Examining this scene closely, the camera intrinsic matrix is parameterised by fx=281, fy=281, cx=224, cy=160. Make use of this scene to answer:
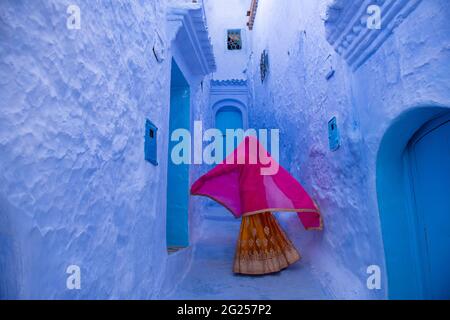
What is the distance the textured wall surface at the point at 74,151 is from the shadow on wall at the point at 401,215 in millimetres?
1640

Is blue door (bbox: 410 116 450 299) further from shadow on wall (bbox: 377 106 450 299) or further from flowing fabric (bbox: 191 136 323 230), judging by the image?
flowing fabric (bbox: 191 136 323 230)

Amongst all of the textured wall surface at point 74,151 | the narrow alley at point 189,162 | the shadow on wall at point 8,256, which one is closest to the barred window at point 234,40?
the narrow alley at point 189,162

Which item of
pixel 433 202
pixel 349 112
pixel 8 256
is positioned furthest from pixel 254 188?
pixel 8 256

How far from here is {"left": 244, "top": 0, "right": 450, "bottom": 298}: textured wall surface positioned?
4.70ft

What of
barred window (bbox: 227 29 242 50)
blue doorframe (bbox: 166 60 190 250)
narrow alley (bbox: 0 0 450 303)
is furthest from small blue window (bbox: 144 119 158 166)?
barred window (bbox: 227 29 242 50)

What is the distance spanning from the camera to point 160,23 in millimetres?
2553

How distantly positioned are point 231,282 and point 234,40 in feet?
31.8

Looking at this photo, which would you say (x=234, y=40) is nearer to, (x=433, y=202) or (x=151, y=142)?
(x=151, y=142)

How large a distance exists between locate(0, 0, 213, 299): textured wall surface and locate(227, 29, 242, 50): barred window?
900 centimetres

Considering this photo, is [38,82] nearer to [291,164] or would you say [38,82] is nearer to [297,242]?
[297,242]

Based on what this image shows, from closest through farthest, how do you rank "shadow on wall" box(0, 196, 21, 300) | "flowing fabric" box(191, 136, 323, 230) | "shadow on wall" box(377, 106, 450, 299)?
"shadow on wall" box(0, 196, 21, 300) < "shadow on wall" box(377, 106, 450, 299) < "flowing fabric" box(191, 136, 323, 230)

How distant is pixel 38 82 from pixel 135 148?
952 millimetres

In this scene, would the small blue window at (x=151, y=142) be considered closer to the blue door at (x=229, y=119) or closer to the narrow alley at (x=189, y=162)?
the narrow alley at (x=189, y=162)
